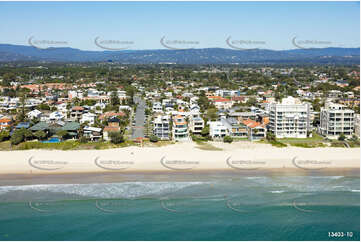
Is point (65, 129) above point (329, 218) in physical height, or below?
above

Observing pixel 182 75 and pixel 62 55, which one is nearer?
pixel 182 75

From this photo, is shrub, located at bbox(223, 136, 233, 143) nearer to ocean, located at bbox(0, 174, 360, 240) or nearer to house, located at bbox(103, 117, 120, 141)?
ocean, located at bbox(0, 174, 360, 240)

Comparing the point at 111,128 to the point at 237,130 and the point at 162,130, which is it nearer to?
the point at 162,130

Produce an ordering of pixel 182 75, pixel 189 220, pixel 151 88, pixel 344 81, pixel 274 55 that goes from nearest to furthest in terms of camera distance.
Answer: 1. pixel 189 220
2. pixel 151 88
3. pixel 344 81
4. pixel 182 75
5. pixel 274 55

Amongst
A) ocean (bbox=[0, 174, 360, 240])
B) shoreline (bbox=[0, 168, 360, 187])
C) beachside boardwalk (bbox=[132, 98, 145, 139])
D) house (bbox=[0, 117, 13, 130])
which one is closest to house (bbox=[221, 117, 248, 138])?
beachside boardwalk (bbox=[132, 98, 145, 139])

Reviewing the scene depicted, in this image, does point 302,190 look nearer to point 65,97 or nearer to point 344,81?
point 65,97

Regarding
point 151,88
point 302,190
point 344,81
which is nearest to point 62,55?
point 151,88
